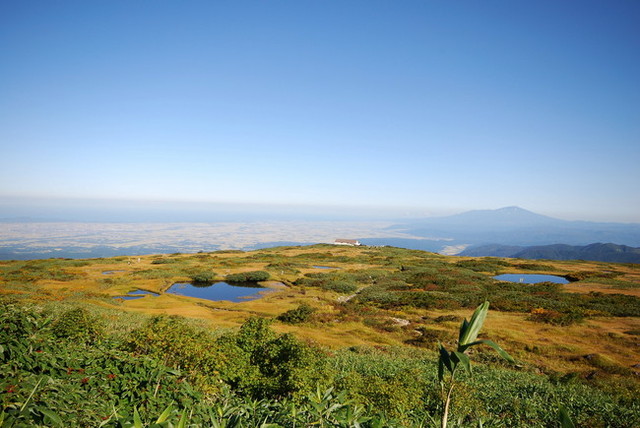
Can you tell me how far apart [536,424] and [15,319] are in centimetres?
1499

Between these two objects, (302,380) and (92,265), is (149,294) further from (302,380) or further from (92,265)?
(302,380)

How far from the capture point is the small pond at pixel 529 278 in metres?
52.8

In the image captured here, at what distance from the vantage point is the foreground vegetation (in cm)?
A: 543

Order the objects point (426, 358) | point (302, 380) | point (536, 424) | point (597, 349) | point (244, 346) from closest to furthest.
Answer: point (302, 380)
point (536, 424)
point (244, 346)
point (426, 358)
point (597, 349)

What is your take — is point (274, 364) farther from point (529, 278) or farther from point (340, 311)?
point (529, 278)

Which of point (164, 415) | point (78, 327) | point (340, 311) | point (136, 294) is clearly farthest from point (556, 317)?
point (136, 294)

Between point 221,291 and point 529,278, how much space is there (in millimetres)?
52300

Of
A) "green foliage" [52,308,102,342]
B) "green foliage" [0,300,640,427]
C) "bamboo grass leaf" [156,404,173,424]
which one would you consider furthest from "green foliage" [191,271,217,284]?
"bamboo grass leaf" [156,404,173,424]

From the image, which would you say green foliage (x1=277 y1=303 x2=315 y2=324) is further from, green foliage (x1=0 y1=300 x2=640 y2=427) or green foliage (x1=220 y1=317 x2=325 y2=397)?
green foliage (x1=220 y1=317 x2=325 y2=397)

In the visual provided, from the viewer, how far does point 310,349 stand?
1153 centimetres

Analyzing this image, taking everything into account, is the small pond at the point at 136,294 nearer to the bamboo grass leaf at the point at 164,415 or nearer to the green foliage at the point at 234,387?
the green foliage at the point at 234,387

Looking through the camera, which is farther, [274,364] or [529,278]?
[529,278]

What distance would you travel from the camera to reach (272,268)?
58.9 metres

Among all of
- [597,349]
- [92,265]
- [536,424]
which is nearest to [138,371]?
[536,424]
